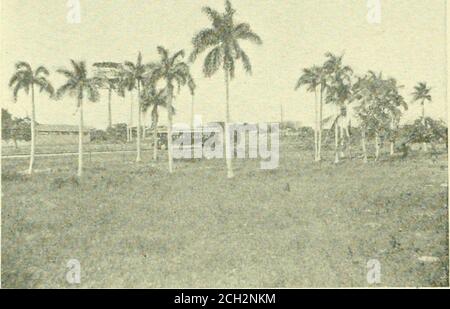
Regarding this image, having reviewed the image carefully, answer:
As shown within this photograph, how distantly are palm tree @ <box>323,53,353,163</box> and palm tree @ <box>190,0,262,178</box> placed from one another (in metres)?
8.89

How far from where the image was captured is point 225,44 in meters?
21.8

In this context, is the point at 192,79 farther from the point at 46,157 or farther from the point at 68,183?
the point at 46,157

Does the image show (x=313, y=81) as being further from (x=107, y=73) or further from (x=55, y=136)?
(x=55, y=136)

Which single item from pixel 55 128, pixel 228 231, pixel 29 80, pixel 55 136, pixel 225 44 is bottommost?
pixel 228 231

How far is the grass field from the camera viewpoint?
1005 centimetres

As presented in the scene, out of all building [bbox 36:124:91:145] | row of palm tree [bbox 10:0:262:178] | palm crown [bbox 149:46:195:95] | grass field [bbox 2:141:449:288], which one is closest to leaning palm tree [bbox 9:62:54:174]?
row of palm tree [bbox 10:0:262:178]

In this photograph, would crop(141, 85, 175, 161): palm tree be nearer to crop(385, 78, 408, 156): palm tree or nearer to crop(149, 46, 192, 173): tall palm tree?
crop(149, 46, 192, 173): tall palm tree

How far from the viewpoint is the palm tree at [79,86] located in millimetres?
23391

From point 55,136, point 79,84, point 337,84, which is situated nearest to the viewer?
point 79,84

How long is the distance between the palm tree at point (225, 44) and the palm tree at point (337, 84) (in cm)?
889

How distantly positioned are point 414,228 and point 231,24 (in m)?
13.9

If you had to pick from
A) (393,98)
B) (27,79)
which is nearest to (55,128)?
(27,79)

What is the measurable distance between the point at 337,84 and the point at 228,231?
20825 mm

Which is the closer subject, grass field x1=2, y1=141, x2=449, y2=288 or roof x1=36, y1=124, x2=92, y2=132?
grass field x1=2, y1=141, x2=449, y2=288
